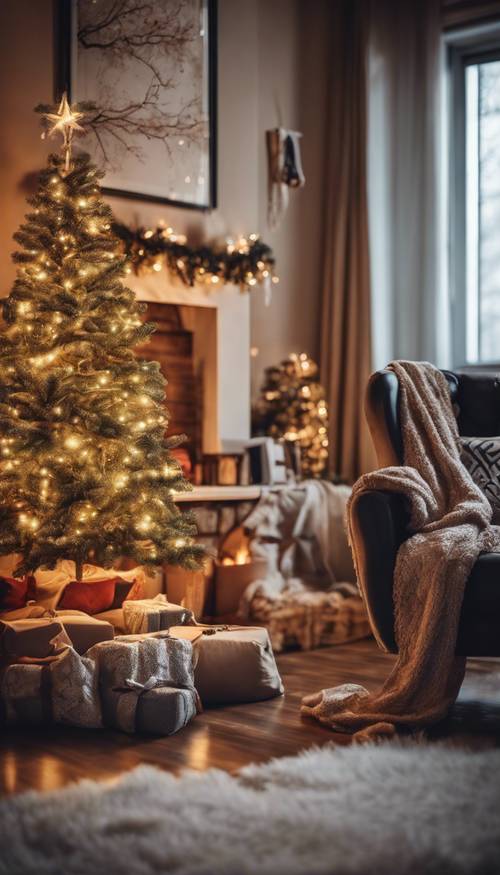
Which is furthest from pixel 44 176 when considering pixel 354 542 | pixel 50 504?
pixel 354 542

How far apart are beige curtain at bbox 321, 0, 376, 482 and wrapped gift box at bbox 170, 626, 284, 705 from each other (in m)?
2.22

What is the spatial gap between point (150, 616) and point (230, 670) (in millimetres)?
327

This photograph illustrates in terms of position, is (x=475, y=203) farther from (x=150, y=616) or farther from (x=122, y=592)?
(x=150, y=616)

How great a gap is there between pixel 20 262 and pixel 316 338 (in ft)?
7.65

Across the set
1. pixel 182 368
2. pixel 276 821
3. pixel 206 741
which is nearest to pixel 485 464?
pixel 206 741

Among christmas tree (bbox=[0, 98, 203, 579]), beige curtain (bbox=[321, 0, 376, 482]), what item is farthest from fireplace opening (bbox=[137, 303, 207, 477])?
christmas tree (bbox=[0, 98, 203, 579])

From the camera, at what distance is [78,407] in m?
3.60

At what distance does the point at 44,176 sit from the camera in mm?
3760

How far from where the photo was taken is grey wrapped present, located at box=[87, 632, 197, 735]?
2893mm

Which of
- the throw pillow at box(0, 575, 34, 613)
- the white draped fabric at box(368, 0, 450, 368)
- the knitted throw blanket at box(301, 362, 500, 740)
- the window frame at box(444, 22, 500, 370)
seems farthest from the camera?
the window frame at box(444, 22, 500, 370)

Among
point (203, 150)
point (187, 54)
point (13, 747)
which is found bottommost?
point (13, 747)

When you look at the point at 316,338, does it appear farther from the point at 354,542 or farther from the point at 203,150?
the point at 354,542

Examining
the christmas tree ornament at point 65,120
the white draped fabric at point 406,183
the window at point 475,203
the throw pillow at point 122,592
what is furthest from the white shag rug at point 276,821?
the window at point 475,203

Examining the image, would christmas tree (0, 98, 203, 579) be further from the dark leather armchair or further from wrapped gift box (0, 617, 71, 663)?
the dark leather armchair
